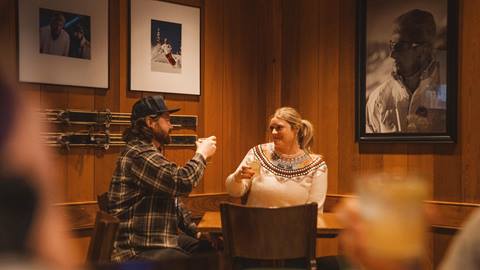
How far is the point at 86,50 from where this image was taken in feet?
10.2

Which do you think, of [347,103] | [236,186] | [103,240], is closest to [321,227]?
[236,186]

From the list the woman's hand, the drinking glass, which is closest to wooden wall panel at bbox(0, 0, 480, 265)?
the woman's hand

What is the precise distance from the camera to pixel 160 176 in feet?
7.50

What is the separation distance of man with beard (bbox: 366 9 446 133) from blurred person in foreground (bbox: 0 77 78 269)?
315cm

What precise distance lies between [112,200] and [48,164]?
2.17 meters

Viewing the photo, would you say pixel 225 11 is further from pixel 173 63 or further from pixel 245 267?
pixel 245 267

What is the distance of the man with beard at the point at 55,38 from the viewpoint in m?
2.94

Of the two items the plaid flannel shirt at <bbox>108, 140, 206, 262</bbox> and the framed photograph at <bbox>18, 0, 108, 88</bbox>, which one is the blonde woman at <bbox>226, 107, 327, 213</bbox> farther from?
the framed photograph at <bbox>18, 0, 108, 88</bbox>

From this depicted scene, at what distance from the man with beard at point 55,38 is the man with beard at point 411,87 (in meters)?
2.05

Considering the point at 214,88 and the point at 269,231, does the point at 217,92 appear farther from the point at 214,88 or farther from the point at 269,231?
the point at 269,231

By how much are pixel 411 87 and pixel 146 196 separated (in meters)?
1.92

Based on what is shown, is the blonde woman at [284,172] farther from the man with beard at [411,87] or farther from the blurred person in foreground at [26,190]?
the blurred person in foreground at [26,190]

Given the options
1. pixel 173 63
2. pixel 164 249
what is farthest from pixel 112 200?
pixel 173 63

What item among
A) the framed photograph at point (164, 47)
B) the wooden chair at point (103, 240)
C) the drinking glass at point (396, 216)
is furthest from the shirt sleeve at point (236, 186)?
the drinking glass at point (396, 216)
